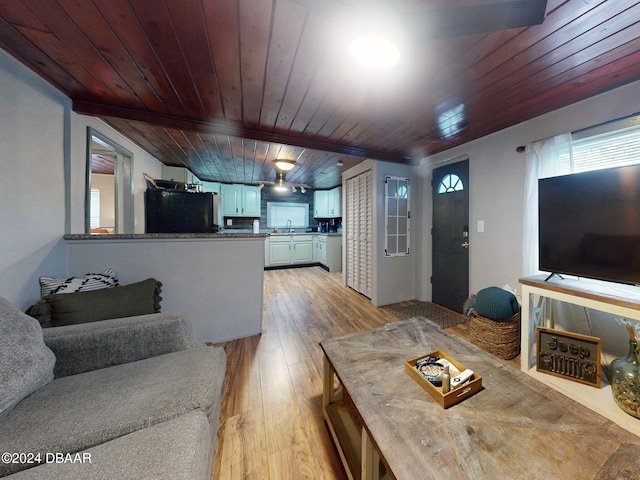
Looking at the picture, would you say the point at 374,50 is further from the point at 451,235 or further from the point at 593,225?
the point at 451,235

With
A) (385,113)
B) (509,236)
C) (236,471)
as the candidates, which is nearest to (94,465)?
(236,471)

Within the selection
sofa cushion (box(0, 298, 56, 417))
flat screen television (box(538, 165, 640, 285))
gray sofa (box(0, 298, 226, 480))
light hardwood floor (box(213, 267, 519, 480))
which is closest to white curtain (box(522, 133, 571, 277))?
flat screen television (box(538, 165, 640, 285))

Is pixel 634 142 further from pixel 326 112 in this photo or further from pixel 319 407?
pixel 319 407

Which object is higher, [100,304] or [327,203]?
[327,203]

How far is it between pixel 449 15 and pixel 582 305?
5.85ft

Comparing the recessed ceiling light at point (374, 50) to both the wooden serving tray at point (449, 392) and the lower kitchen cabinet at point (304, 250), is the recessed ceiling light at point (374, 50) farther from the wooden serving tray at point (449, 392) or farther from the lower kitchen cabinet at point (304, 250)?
the lower kitchen cabinet at point (304, 250)

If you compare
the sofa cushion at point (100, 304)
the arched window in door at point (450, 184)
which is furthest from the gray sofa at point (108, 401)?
the arched window in door at point (450, 184)

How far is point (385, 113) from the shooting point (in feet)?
6.38

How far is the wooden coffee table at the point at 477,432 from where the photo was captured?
62cm

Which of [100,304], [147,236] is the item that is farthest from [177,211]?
[100,304]

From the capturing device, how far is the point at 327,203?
5809 millimetres

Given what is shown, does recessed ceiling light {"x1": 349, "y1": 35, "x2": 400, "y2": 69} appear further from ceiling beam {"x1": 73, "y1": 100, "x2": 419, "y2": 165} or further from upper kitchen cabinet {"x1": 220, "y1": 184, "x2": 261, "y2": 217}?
upper kitchen cabinet {"x1": 220, "y1": 184, "x2": 261, "y2": 217}

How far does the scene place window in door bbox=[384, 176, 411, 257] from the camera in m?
3.22

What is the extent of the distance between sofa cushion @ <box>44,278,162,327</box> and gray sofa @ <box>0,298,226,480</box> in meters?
0.24
